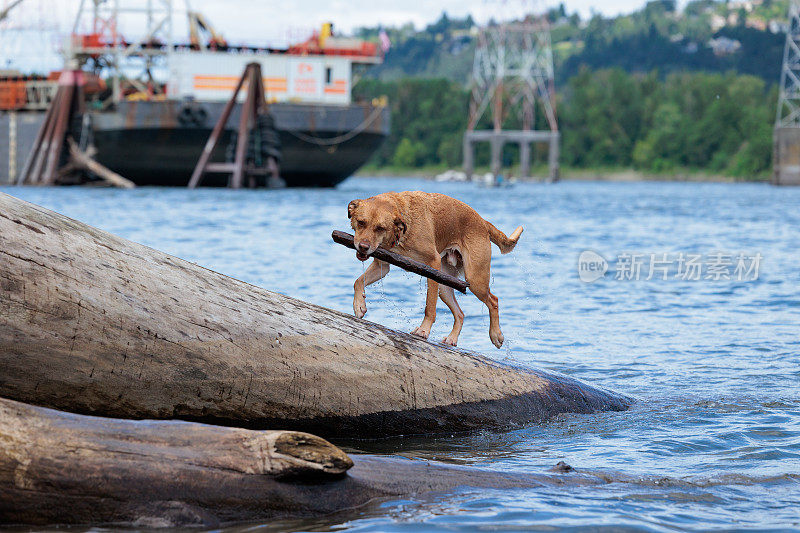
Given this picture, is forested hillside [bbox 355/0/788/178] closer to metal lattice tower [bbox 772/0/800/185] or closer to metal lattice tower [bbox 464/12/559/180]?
metal lattice tower [bbox 464/12/559/180]

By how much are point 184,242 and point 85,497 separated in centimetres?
1653

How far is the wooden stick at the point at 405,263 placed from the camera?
641 cm

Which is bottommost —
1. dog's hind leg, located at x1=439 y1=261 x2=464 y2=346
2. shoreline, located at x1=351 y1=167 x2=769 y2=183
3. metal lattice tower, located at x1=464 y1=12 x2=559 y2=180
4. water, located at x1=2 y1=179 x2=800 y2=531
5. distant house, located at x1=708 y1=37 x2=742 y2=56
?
shoreline, located at x1=351 y1=167 x2=769 y2=183

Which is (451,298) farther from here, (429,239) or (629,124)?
(629,124)

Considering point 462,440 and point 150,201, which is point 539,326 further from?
point 150,201

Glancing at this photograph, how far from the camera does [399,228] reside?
6555mm

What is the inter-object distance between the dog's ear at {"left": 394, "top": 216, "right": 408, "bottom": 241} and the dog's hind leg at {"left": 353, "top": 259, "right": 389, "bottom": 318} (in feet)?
1.09

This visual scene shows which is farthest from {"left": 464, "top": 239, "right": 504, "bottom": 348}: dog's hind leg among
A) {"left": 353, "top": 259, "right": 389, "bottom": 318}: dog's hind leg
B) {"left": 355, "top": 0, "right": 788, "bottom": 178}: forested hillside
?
{"left": 355, "top": 0, "right": 788, "bottom": 178}: forested hillside

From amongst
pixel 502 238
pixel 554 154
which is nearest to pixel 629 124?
pixel 554 154

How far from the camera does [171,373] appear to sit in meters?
5.36

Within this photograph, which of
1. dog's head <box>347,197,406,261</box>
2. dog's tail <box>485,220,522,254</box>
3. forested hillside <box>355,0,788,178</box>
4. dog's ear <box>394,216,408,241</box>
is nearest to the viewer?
dog's head <box>347,197,406,261</box>

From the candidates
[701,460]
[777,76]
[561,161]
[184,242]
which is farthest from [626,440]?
[777,76]

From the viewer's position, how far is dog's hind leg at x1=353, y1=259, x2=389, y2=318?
6750 millimetres

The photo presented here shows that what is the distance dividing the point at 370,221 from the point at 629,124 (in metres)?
118
